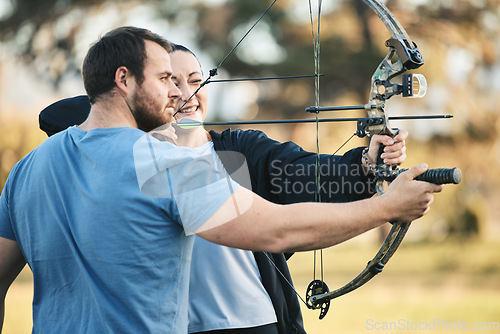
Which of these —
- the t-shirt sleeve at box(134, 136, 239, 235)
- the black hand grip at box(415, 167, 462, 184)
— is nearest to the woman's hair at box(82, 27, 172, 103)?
the t-shirt sleeve at box(134, 136, 239, 235)

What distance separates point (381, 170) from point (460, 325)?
441 centimetres

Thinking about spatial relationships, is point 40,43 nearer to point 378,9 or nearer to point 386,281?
point 386,281

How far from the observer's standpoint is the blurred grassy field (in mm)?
5746

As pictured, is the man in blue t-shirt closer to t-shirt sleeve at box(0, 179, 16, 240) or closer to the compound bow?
t-shirt sleeve at box(0, 179, 16, 240)

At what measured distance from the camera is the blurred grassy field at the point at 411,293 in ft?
18.9

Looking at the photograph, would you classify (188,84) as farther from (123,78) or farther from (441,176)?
(441,176)

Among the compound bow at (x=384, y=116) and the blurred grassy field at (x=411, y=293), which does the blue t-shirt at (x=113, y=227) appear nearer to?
the compound bow at (x=384, y=116)

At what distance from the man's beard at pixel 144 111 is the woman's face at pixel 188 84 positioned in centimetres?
76

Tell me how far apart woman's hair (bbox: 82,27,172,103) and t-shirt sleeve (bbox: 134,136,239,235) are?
252 mm

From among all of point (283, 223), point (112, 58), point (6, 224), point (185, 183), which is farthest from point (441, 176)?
point (6, 224)

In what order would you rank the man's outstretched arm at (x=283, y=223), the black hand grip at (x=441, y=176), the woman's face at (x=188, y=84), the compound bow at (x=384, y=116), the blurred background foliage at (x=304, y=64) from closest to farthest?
1. the man's outstretched arm at (x=283, y=223)
2. the black hand grip at (x=441, y=176)
3. the compound bow at (x=384, y=116)
4. the woman's face at (x=188, y=84)
5. the blurred background foliage at (x=304, y=64)

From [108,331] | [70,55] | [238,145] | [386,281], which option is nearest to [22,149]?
[70,55]

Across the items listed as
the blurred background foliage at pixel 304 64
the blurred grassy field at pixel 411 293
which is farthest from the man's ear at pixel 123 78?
the blurred background foliage at pixel 304 64

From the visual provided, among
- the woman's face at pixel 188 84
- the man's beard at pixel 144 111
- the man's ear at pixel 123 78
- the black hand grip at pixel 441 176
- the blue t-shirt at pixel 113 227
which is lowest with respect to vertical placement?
the blue t-shirt at pixel 113 227
